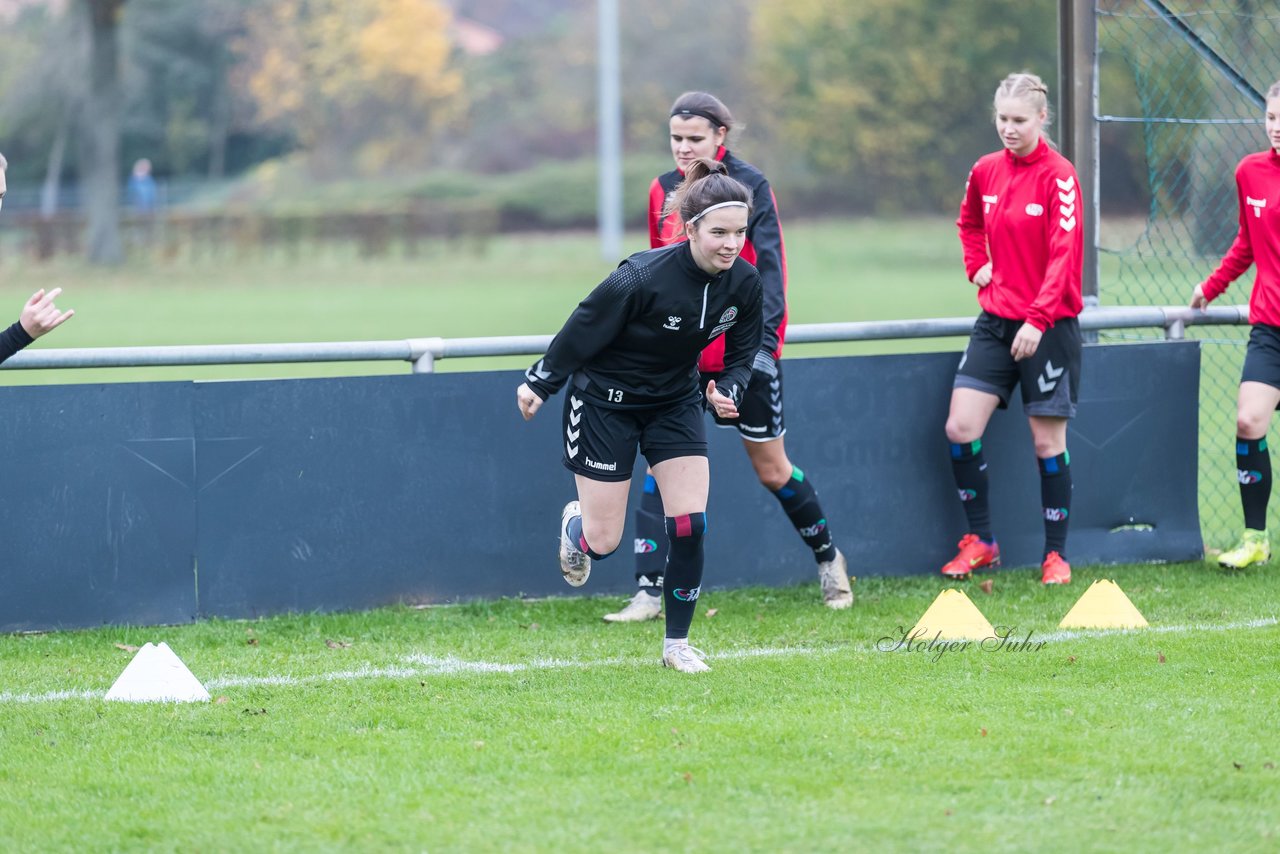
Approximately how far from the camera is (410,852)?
3.90 meters

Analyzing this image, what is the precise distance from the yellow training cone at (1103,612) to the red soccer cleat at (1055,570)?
0.76 metres

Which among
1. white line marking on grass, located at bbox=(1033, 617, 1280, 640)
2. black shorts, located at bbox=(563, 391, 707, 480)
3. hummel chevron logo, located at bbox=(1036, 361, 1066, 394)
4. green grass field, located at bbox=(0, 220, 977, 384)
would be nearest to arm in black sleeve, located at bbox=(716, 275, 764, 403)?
black shorts, located at bbox=(563, 391, 707, 480)

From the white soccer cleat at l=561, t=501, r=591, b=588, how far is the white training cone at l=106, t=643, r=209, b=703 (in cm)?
143

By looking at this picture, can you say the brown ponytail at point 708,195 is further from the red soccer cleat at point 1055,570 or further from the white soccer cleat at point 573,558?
the red soccer cleat at point 1055,570

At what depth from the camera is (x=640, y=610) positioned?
265 inches

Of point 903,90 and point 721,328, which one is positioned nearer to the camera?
point 721,328

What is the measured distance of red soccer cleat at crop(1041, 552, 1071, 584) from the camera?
7.20 m

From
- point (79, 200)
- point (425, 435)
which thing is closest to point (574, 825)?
point (425, 435)

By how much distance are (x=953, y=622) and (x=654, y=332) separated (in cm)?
163

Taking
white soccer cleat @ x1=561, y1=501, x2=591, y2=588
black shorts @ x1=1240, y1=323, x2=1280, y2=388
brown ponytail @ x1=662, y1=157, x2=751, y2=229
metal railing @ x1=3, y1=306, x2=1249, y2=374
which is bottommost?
white soccer cleat @ x1=561, y1=501, x2=591, y2=588

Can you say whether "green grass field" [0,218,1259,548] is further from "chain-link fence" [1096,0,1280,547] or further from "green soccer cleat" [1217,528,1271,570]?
"green soccer cleat" [1217,528,1271,570]

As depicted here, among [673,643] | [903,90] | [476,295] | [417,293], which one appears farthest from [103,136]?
[673,643]

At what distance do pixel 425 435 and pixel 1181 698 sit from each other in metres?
3.22

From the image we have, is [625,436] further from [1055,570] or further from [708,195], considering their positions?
[1055,570]
